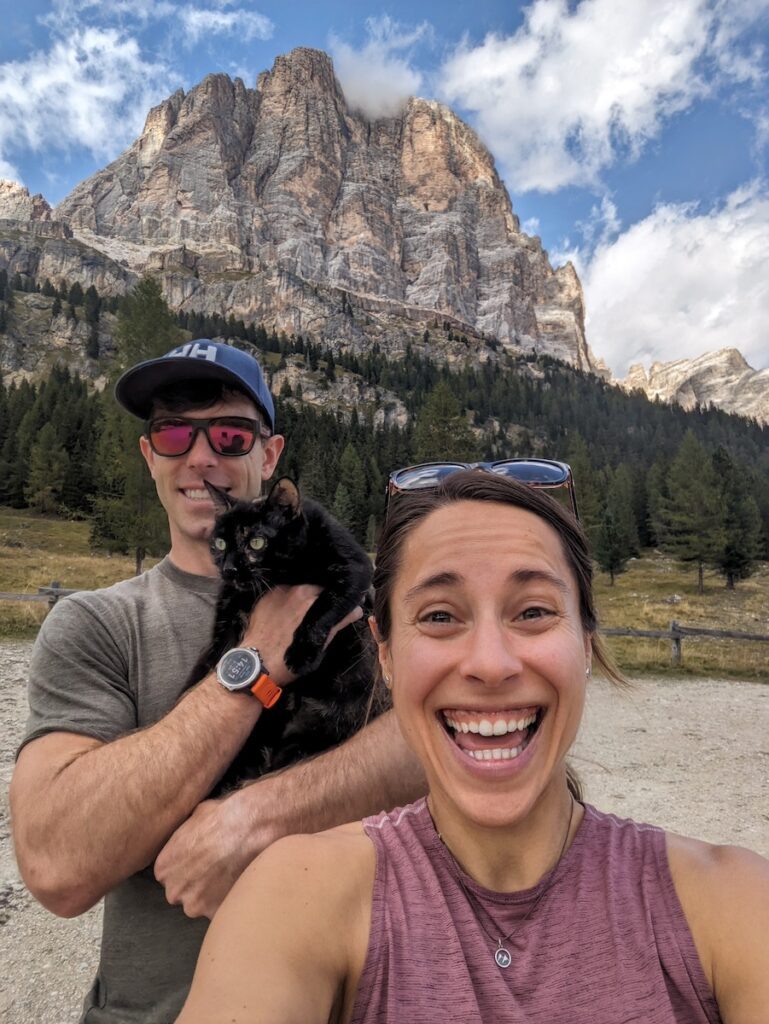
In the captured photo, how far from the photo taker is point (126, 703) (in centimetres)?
198

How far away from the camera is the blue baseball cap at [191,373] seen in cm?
247

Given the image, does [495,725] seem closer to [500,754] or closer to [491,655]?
[500,754]

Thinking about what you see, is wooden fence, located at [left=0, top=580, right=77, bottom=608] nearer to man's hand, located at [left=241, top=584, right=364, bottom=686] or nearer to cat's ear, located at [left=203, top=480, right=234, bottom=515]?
cat's ear, located at [left=203, top=480, right=234, bottom=515]

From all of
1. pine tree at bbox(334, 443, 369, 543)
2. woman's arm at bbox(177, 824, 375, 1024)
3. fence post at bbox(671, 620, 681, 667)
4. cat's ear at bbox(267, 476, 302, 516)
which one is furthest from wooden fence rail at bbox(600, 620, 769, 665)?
pine tree at bbox(334, 443, 369, 543)

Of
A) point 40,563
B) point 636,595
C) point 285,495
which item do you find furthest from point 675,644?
point 40,563

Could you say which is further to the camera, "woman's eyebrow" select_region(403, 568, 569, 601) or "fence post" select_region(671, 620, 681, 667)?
"fence post" select_region(671, 620, 681, 667)

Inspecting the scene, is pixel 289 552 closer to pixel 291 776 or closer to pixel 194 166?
pixel 291 776

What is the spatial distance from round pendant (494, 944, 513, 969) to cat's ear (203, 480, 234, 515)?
2002mm

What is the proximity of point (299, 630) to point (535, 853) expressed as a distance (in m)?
1.05

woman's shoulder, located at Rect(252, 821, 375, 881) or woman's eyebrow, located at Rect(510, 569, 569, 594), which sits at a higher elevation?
woman's eyebrow, located at Rect(510, 569, 569, 594)

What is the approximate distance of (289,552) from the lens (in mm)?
2797

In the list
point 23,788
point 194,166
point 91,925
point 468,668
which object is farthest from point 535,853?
point 194,166

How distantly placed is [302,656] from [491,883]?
0.90 meters

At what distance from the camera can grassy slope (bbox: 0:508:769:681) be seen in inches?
647
